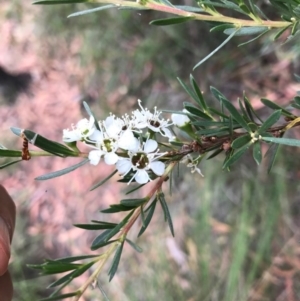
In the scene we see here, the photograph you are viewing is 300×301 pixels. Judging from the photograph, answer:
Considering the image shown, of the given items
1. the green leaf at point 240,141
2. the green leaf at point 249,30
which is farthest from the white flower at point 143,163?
the green leaf at point 249,30

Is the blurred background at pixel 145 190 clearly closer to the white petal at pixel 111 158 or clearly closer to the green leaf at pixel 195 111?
the green leaf at pixel 195 111

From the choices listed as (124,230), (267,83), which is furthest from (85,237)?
(124,230)

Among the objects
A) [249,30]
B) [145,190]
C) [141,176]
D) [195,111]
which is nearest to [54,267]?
[141,176]

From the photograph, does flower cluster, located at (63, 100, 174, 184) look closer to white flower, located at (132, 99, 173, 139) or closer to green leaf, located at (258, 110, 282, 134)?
white flower, located at (132, 99, 173, 139)

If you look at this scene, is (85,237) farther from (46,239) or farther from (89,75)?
(89,75)

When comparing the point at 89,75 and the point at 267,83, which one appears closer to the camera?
the point at 267,83

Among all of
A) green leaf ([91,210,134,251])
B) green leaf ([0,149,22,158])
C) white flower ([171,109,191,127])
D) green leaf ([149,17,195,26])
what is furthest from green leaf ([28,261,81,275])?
green leaf ([149,17,195,26])

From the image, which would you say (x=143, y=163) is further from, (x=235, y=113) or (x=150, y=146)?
(x=235, y=113)

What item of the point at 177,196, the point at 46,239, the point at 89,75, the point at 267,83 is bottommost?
the point at 46,239
